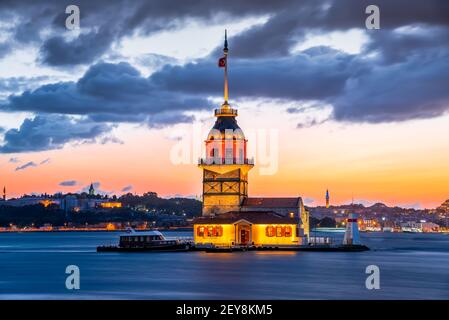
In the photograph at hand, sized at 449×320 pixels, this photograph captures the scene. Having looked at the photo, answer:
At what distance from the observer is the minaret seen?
314 ft

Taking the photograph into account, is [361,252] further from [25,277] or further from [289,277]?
[25,277]

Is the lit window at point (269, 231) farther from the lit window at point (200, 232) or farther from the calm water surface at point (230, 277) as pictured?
the lit window at point (200, 232)

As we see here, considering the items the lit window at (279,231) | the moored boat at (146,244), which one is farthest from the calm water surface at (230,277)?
the moored boat at (146,244)

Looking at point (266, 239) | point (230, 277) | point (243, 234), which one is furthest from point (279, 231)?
point (230, 277)

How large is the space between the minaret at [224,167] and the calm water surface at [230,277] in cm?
650

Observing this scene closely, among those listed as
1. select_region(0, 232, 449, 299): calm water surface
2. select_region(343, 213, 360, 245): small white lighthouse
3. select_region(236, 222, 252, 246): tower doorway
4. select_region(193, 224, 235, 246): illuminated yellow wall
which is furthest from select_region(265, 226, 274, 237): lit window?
select_region(343, 213, 360, 245): small white lighthouse

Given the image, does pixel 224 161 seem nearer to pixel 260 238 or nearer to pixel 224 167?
pixel 224 167

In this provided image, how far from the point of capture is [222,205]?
96438 millimetres

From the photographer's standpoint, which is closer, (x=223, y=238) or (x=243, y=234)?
(x=243, y=234)

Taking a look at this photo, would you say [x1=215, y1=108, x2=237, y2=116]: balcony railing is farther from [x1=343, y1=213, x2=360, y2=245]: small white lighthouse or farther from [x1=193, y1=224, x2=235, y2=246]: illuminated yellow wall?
[x1=343, y1=213, x2=360, y2=245]: small white lighthouse

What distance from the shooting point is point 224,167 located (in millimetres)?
95688

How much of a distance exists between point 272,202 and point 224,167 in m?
6.86
